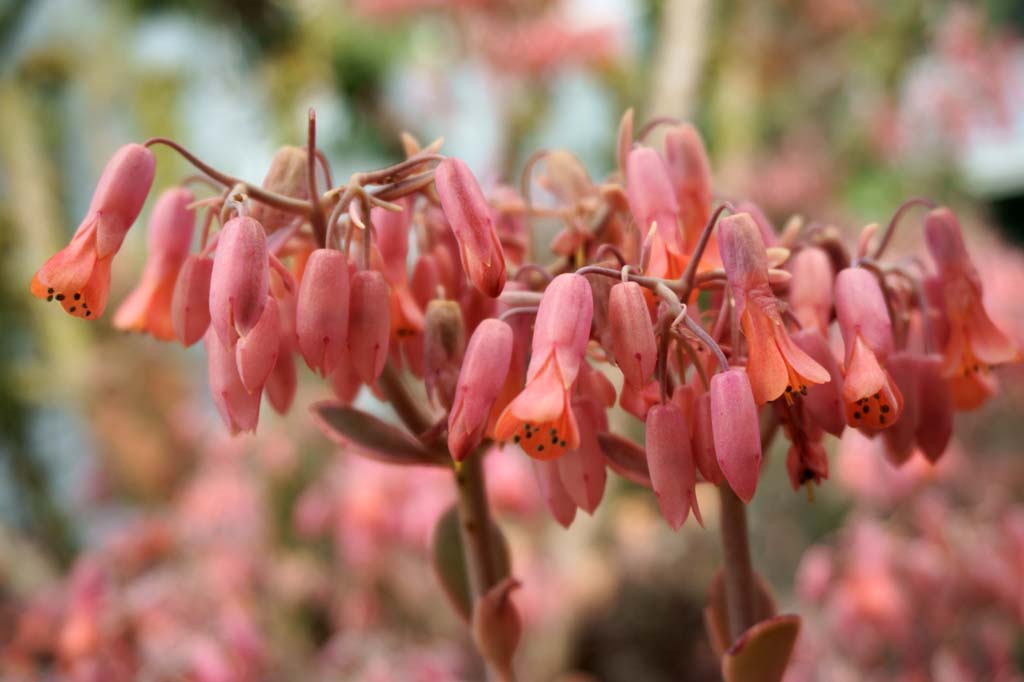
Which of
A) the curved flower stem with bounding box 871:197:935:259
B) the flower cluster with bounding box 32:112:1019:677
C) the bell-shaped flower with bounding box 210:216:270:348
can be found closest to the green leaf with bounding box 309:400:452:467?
the flower cluster with bounding box 32:112:1019:677

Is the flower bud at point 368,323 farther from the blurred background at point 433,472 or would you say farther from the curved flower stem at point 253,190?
the blurred background at point 433,472

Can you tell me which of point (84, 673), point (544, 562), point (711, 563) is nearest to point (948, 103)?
point (711, 563)

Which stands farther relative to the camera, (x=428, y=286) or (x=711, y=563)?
(x=711, y=563)

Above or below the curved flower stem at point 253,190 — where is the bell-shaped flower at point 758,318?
below

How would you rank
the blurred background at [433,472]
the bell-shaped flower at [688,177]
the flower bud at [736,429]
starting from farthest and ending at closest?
the blurred background at [433,472] → the bell-shaped flower at [688,177] → the flower bud at [736,429]

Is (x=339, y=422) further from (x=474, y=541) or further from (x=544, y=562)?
(x=544, y=562)

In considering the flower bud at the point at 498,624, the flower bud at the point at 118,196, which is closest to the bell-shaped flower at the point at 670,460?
the flower bud at the point at 498,624

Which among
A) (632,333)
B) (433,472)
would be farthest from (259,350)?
(433,472)

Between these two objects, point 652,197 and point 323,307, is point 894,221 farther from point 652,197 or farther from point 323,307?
point 323,307
